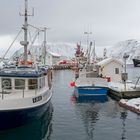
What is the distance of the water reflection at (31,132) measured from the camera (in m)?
20.0

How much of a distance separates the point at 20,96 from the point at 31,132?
257cm

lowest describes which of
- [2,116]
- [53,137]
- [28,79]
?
[53,137]

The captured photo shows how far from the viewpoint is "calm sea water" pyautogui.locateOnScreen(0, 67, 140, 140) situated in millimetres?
20250

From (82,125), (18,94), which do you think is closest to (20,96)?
(18,94)

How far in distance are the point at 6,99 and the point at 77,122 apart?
22.0ft

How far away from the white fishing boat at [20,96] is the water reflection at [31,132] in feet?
1.58

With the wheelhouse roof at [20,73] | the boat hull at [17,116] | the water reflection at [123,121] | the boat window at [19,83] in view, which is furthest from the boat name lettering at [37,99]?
the water reflection at [123,121]

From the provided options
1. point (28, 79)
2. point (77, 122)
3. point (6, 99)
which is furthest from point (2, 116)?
point (77, 122)

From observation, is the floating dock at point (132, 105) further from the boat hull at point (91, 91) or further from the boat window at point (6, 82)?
the boat window at point (6, 82)

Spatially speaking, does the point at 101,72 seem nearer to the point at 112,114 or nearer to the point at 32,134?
the point at 112,114

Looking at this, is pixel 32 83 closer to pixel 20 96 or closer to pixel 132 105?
pixel 20 96

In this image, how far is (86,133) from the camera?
829 inches

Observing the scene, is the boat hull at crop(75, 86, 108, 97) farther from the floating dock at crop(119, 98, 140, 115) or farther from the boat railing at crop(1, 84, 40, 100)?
the boat railing at crop(1, 84, 40, 100)

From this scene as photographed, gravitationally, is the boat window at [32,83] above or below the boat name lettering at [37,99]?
above
